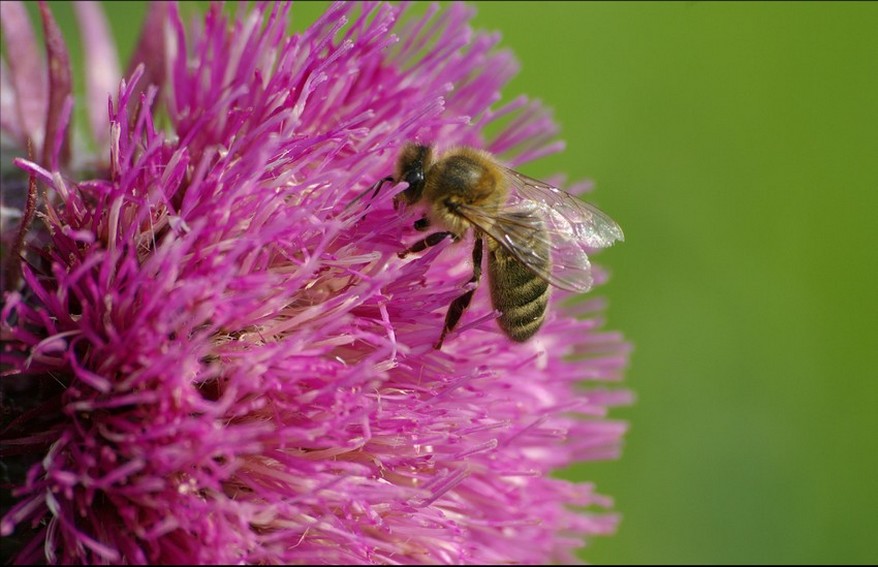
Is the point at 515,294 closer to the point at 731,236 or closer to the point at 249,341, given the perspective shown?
the point at 249,341

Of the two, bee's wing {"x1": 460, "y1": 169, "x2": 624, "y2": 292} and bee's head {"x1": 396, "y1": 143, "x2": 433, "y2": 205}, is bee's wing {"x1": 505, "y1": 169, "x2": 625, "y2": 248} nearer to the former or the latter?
bee's wing {"x1": 460, "y1": 169, "x2": 624, "y2": 292}

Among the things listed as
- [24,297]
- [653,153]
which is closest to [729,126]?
[653,153]

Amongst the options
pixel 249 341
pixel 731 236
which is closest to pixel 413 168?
pixel 249 341

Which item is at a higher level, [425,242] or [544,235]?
[544,235]

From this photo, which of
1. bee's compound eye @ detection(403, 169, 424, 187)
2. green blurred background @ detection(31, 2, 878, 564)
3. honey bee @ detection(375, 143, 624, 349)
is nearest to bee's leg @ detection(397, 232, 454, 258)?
honey bee @ detection(375, 143, 624, 349)

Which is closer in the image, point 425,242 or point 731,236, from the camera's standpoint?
point 425,242

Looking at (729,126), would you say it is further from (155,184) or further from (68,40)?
(155,184)

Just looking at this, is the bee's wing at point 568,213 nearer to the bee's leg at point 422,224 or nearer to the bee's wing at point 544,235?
the bee's wing at point 544,235
